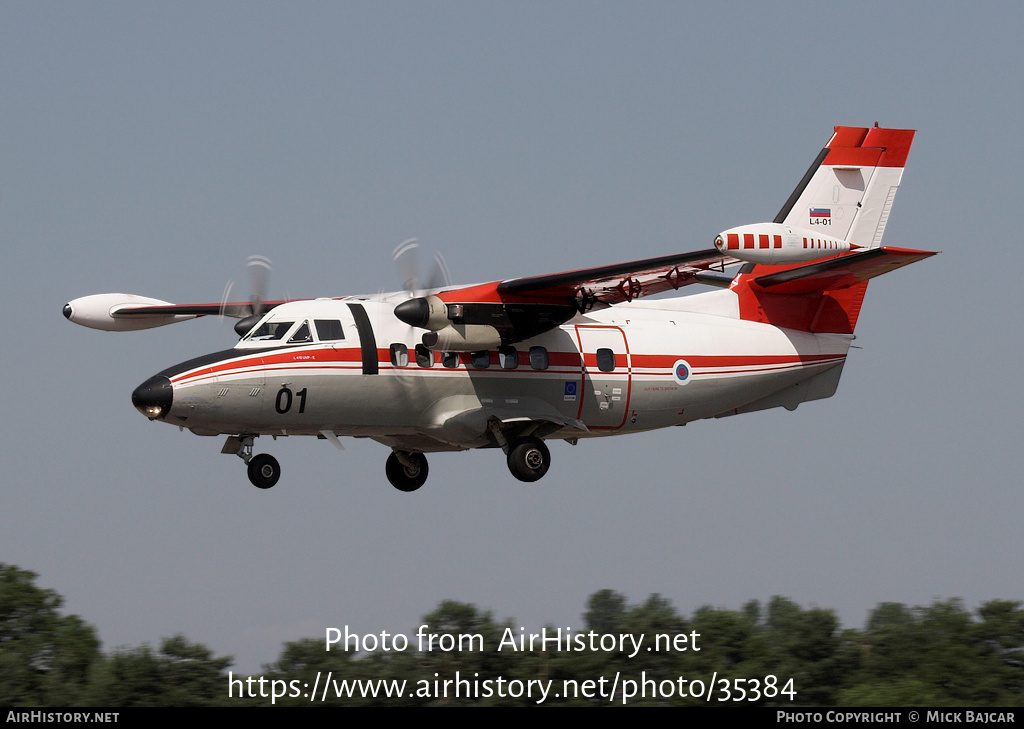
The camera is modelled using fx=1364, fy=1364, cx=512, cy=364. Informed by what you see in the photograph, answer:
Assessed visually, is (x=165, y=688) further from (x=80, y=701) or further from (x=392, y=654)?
(x=392, y=654)

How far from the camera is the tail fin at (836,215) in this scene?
23156 mm

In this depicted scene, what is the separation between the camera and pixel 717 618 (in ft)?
98.0

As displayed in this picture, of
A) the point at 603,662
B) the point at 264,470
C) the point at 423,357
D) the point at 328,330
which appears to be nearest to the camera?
the point at 328,330

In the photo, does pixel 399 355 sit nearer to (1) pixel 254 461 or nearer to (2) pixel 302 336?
(2) pixel 302 336

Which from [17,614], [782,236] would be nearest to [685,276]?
[782,236]

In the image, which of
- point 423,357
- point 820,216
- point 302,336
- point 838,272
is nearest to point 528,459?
point 423,357

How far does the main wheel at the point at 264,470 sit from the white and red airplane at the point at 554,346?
27 millimetres

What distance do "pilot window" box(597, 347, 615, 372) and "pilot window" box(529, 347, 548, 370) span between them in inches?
37.0

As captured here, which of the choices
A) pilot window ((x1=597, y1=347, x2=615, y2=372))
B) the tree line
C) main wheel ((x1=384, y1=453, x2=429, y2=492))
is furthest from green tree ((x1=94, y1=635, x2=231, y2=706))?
pilot window ((x1=597, y1=347, x2=615, y2=372))

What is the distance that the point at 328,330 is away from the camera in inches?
777

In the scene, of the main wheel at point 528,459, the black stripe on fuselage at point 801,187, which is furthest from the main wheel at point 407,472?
the black stripe on fuselage at point 801,187

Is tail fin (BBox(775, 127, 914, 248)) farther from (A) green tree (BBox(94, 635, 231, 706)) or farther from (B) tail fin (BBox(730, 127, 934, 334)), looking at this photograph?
(A) green tree (BBox(94, 635, 231, 706))

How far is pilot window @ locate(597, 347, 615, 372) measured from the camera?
70.2 ft

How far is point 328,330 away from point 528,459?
11.8ft
